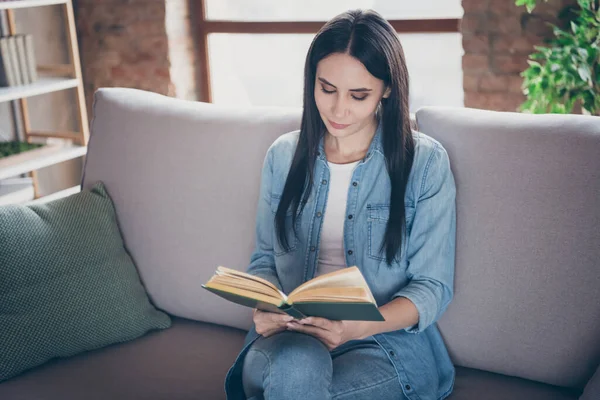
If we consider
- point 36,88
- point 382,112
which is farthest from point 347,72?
point 36,88

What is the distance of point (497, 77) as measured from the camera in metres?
2.78

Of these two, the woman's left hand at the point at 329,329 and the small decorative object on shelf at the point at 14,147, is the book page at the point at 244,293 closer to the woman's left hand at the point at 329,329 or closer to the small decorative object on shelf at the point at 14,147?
the woman's left hand at the point at 329,329

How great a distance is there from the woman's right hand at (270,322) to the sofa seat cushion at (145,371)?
9.5 inches

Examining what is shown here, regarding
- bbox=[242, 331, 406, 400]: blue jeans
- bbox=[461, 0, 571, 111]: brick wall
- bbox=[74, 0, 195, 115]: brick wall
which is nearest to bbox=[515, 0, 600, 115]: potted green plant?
bbox=[461, 0, 571, 111]: brick wall

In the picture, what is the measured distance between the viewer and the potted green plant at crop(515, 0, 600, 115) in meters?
2.19

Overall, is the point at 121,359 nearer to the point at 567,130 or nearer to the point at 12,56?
the point at 567,130

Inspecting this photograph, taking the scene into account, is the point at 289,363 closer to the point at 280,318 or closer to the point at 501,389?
the point at 280,318

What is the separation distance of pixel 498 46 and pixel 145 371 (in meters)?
1.89

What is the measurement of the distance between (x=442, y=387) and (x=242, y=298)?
55 centimetres

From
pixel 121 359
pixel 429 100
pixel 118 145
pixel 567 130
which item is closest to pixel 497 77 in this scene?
pixel 429 100

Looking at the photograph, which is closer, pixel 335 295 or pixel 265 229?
pixel 335 295

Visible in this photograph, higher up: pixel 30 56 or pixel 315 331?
pixel 30 56

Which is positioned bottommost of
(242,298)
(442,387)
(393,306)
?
(442,387)

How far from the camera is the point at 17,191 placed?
310 cm
